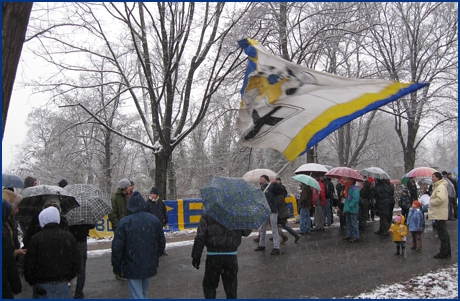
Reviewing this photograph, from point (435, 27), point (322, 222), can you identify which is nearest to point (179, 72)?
point (322, 222)

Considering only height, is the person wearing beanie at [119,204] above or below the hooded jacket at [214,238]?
above

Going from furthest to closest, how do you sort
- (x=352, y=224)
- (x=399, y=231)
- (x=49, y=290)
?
(x=352, y=224) → (x=399, y=231) → (x=49, y=290)

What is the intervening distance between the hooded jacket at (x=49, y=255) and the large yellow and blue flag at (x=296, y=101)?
271 cm

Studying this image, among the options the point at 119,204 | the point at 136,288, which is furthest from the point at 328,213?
the point at 136,288

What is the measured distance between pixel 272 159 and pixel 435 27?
17.8 m

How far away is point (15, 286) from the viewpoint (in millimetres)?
4504

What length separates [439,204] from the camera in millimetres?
8805

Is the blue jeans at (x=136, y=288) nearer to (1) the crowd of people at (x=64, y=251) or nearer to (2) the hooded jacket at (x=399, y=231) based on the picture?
(1) the crowd of people at (x=64, y=251)

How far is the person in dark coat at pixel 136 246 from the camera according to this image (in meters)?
5.19

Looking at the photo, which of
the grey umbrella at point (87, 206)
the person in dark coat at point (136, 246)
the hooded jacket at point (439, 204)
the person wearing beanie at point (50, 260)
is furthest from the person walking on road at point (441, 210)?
the person wearing beanie at point (50, 260)

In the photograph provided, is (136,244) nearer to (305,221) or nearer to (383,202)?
(383,202)

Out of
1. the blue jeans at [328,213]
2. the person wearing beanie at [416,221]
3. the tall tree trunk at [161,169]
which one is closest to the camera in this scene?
the person wearing beanie at [416,221]

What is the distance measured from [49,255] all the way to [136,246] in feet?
3.32

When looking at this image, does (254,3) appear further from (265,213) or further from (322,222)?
(265,213)
